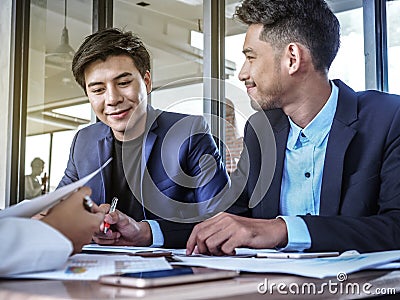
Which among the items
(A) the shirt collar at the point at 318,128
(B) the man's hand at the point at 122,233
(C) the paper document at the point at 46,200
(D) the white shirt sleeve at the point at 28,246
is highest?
(A) the shirt collar at the point at 318,128

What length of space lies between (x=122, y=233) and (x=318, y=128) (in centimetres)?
62

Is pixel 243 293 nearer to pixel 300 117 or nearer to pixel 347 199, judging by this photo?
pixel 347 199

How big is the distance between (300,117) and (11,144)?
3.20m

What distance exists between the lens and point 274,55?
1797 mm

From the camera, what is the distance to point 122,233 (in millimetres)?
1517

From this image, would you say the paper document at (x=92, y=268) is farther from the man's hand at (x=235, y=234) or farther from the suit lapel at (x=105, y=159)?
the suit lapel at (x=105, y=159)

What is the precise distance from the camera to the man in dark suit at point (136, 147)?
2.04 m

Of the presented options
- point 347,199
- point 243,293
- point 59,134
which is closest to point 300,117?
point 347,199

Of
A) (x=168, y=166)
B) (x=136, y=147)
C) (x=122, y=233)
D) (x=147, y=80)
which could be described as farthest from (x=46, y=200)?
(x=147, y=80)

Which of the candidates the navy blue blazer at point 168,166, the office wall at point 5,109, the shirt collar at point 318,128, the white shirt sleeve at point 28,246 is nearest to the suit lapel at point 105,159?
the navy blue blazer at point 168,166

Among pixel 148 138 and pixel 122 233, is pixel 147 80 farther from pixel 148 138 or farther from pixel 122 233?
pixel 122 233

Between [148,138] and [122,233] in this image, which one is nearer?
[122,233]

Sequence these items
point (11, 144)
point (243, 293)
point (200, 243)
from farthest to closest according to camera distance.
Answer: point (11, 144) → point (200, 243) → point (243, 293)
